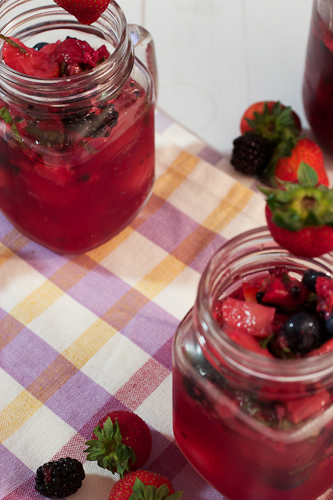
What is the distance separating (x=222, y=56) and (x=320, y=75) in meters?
0.47

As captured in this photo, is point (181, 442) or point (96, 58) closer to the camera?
point (181, 442)

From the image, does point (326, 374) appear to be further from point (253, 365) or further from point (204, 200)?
point (204, 200)

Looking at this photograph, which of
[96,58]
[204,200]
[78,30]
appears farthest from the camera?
[204,200]

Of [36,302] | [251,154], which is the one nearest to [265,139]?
[251,154]

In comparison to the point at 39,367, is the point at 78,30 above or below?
above

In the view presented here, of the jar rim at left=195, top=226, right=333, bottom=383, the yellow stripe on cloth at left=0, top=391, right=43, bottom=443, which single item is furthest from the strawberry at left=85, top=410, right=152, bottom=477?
the jar rim at left=195, top=226, right=333, bottom=383

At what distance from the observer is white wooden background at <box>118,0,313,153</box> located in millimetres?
1597

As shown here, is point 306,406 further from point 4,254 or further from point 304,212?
point 4,254

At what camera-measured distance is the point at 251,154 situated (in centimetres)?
137

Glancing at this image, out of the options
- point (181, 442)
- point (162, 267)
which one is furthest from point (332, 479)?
point (162, 267)

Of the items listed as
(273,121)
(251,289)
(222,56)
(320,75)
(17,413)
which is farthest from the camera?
(222,56)

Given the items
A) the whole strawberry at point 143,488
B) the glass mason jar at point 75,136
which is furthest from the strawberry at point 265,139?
the whole strawberry at point 143,488

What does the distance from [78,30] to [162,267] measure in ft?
1.69

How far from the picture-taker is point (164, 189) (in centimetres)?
138
